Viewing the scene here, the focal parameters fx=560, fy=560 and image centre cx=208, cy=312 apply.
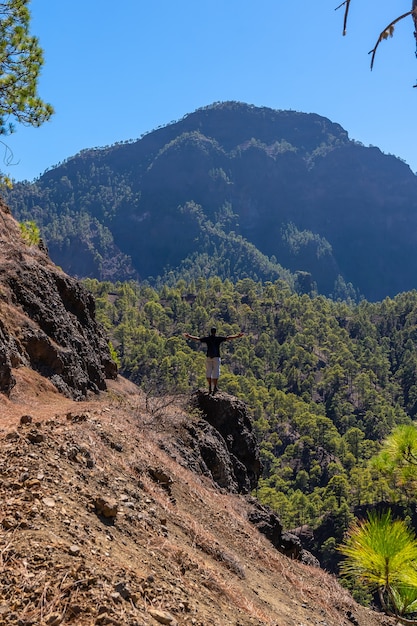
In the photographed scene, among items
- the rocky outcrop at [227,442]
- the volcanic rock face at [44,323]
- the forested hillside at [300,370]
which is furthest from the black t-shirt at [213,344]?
the forested hillside at [300,370]

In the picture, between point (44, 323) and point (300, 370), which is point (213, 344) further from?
point (300, 370)

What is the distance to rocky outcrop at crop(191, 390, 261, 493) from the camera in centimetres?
1046

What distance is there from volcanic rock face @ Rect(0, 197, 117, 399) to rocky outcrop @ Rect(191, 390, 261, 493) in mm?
2543

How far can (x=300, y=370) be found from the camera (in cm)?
9600

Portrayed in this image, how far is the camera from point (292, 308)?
111250mm

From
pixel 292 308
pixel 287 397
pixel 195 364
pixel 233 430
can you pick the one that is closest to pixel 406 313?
pixel 292 308

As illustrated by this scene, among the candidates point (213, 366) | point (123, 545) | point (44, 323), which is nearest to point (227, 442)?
point (213, 366)

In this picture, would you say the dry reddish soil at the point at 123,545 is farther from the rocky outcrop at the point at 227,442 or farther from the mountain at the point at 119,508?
the rocky outcrop at the point at 227,442

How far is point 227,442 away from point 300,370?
85.9m

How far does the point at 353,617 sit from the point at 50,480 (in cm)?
480

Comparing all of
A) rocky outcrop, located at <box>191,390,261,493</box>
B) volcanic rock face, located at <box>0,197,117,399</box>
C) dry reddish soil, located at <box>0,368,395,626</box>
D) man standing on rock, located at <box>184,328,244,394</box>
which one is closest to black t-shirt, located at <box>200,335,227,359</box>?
man standing on rock, located at <box>184,328,244,394</box>

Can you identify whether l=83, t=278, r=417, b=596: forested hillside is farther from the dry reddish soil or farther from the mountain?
the dry reddish soil

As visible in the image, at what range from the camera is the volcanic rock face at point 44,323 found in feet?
33.0

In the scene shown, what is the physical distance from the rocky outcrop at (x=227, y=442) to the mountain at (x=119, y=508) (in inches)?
1.3
